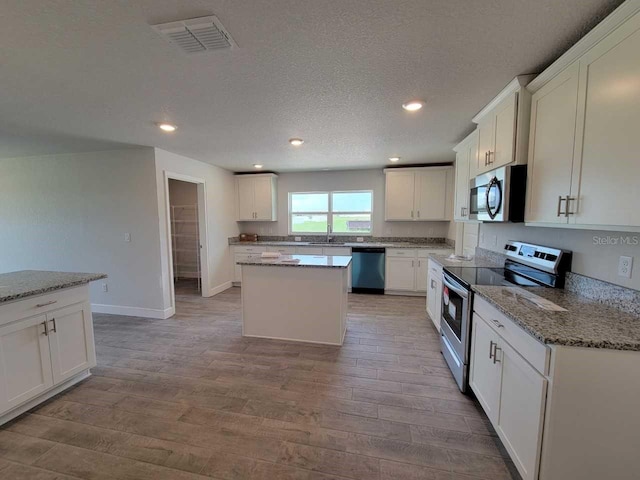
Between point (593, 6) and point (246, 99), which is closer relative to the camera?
point (593, 6)

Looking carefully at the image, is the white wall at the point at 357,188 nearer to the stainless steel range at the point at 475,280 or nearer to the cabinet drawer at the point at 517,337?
the stainless steel range at the point at 475,280

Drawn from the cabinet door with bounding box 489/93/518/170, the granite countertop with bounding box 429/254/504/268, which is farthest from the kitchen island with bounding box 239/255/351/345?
the cabinet door with bounding box 489/93/518/170

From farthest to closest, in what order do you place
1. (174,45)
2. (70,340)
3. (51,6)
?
(70,340)
(174,45)
(51,6)

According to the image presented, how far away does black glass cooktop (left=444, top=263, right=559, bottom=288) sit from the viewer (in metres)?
2.02

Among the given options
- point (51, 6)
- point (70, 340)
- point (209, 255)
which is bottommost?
point (70, 340)

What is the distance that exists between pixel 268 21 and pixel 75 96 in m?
1.90

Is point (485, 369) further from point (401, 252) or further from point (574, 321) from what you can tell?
point (401, 252)

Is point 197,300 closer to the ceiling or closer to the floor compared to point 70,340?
closer to the floor

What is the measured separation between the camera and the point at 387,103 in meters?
2.26

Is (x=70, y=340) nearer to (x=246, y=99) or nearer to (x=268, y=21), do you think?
(x=246, y=99)

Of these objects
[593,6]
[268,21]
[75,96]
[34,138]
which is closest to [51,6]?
[268,21]

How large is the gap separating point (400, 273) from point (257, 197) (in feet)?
10.9

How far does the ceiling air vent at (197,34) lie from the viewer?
4.33 feet

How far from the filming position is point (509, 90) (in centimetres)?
197
